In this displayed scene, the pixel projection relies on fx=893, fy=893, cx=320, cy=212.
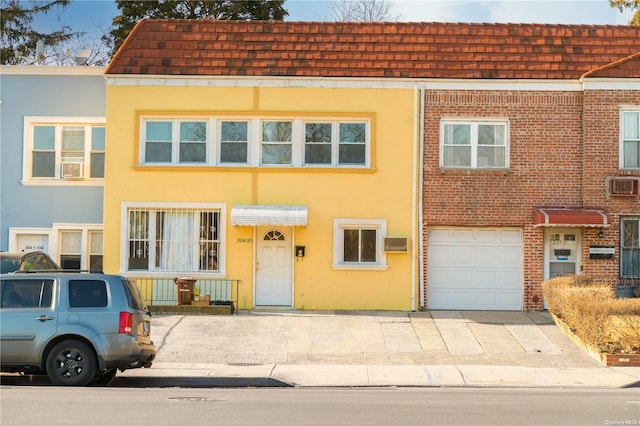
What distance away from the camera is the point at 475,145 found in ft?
70.5

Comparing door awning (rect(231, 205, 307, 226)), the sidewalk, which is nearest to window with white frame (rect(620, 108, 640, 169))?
the sidewalk

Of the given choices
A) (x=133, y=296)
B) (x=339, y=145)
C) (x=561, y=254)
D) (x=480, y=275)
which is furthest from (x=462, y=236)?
(x=133, y=296)

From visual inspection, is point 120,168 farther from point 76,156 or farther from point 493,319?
point 493,319

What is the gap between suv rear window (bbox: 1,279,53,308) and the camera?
43.2 ft

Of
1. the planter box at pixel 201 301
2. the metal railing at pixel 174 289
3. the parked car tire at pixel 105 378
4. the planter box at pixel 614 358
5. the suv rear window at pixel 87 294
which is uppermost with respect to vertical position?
the suv rear window at pixel 87 294

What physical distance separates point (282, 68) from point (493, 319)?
777 centimetres

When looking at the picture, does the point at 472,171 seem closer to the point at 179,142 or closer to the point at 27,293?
the point at 179,142

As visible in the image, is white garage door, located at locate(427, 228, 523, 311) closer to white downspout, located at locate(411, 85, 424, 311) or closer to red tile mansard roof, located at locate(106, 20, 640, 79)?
white downspout, located at locate(411, 85, 424, 311)

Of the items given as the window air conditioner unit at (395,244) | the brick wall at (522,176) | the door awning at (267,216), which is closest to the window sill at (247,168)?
the door awning at (267,216)

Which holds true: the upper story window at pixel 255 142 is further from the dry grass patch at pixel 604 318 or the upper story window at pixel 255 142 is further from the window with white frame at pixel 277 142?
the dry grass patch at pixel 604 318

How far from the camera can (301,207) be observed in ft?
69.4

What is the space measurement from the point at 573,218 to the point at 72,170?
1245cm

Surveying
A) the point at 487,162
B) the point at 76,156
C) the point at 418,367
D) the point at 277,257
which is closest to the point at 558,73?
the point at 487,162

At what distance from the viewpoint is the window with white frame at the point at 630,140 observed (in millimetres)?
21266
